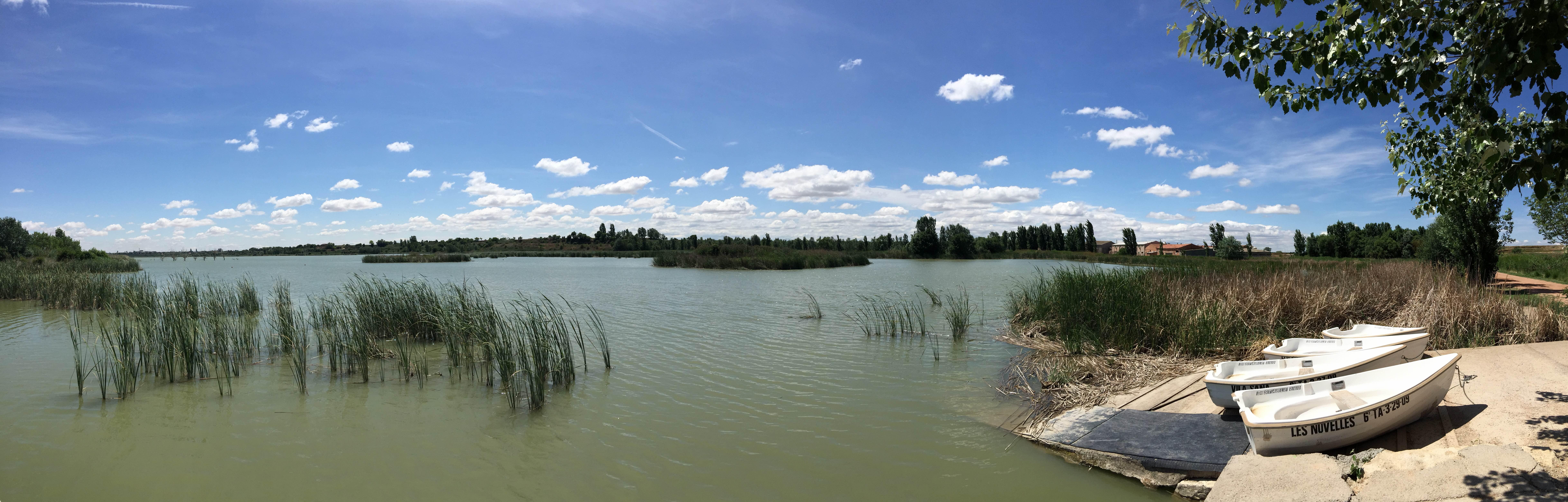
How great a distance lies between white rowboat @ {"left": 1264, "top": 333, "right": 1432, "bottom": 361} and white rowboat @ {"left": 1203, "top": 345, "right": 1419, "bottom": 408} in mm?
281

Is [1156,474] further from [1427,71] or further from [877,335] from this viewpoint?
[877,335]

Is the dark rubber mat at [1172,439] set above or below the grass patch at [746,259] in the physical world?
below

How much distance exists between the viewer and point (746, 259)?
4603 cm

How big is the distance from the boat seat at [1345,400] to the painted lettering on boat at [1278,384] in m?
0.26

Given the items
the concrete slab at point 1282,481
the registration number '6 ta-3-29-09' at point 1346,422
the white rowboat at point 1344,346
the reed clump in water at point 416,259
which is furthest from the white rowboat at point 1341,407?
the reed clump in water at point 416,259

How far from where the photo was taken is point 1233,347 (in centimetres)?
901

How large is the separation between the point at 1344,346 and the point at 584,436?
355 inches

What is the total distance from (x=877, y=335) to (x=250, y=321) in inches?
509

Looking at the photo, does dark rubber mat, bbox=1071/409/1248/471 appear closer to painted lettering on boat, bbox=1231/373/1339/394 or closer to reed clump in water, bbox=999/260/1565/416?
painted lettering on boat, bbox=1231/373/1339/394

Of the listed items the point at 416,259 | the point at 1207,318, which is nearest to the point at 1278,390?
the point at 1207,318

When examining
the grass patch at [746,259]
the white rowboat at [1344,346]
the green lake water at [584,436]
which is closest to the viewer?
the green lake water at [584,436]

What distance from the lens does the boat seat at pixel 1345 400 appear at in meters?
5.23

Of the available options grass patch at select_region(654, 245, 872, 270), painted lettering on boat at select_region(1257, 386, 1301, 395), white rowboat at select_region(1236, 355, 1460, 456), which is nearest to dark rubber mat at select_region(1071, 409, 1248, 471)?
white rowboat at select_region(1236, 355, 1460, 456)

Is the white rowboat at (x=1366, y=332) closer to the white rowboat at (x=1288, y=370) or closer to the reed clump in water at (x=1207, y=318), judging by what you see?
the reed clump in water at (x=1207, y=318)
